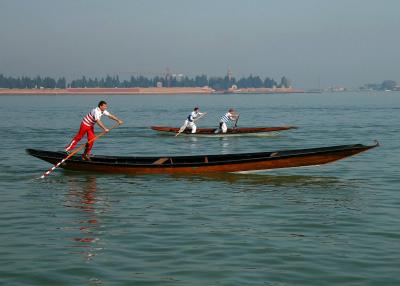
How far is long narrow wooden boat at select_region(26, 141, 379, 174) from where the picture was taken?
17453mm

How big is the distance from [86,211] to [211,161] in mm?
5680

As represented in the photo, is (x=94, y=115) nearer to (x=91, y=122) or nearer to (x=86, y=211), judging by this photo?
(x=91, y=122)

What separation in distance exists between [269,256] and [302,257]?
19.4 inches

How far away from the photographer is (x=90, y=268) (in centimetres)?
936

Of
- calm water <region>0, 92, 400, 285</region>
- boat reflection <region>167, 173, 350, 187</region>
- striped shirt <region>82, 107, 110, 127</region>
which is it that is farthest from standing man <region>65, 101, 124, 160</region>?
boat reflection <region>167, 173, 350, 187</region>

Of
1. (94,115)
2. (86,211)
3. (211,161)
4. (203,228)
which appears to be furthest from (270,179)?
(203,228)

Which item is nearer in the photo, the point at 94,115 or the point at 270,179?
the point at 270,179

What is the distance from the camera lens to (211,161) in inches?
734

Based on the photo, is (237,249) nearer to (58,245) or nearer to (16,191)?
(58,245)

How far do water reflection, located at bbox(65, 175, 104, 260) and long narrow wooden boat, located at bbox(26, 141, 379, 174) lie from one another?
63 centimetres

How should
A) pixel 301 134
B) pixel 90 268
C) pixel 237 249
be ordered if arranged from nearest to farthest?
1. pixel 90 268
2. pixel 237 249
3. pixel 301 134

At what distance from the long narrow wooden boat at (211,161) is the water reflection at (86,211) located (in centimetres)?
63

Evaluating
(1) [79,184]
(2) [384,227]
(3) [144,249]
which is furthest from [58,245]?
(1) [79,184]

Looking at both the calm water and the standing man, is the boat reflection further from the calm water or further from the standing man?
the standing man
